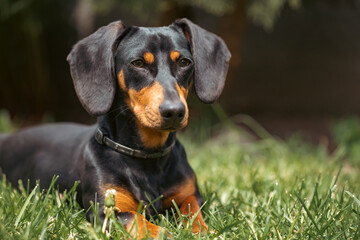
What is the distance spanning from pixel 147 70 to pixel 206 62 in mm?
375

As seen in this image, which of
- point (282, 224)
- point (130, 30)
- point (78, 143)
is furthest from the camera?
point (78, 143)

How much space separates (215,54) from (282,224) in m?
0.96

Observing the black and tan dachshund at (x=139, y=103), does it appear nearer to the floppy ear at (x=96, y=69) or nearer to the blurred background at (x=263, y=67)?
the floppy ear at (x=96, y=69)

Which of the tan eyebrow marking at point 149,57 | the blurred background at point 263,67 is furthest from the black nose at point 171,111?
the blurred background at point 263,67

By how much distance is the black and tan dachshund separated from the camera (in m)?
2.18

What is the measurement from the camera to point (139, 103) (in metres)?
2.18

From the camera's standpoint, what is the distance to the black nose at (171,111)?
2.03 m

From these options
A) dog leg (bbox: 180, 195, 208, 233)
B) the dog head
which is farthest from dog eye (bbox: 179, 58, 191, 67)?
dog leg (bbox: 180, 195, 208, 233)

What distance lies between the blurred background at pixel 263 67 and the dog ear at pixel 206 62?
3.35 metres

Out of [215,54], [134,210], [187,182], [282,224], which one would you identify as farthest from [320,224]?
[215,54]

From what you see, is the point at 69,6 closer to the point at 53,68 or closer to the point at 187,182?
the point at 53,68

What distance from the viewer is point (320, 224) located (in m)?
2.15

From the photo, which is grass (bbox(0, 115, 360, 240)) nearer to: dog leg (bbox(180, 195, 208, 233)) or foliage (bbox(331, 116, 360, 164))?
dog leg (bbox(180, 195, 208, 233))

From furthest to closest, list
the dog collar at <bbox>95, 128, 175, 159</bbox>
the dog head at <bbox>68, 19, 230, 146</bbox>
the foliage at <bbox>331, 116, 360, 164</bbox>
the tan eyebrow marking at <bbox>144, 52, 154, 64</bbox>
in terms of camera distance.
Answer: the foliage at <bbox>331, 116, 360, 164</bbox>
the dog collar at <bbox>95, 128, 175, 159</bbox>
the tan eyebrow marking at <bbox>144, 52, 154, 64</bbox>
the dog head at <bbox>68, 19, 230, 146</bbox>
